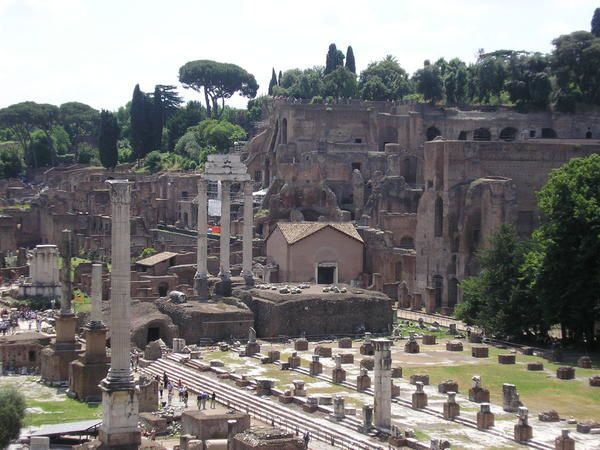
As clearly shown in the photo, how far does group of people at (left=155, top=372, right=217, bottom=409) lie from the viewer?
3984 centimetres

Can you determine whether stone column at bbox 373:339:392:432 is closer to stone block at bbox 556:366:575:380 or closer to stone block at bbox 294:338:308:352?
stone block at bbox 556:366:575:380

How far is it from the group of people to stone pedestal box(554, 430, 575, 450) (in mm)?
12062

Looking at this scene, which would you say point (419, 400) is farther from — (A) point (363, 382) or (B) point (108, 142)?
(B) point (108, 142)

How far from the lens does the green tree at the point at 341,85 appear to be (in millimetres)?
100812

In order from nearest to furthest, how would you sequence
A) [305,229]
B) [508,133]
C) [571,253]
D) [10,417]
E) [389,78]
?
1. [10,417]
2. [571,253]
3. [305,229]
4. [508,133]
5. [389,78]

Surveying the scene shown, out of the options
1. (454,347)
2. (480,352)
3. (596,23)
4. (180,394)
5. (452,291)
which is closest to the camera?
(180,394)

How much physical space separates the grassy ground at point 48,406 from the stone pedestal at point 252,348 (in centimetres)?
836

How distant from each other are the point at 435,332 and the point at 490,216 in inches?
357

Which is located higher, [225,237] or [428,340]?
[225,237]

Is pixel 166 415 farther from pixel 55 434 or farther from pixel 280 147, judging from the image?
pixel 280 147

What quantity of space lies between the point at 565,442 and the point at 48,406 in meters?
17.0

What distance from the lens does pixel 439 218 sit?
66.4 m

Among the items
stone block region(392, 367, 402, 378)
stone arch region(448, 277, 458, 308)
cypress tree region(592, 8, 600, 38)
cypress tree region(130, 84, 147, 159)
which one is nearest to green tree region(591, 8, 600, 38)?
cypress tree region(592, 8, 600, 38)

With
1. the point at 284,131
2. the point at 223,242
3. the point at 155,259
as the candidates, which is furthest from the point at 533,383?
the point at 284,131
